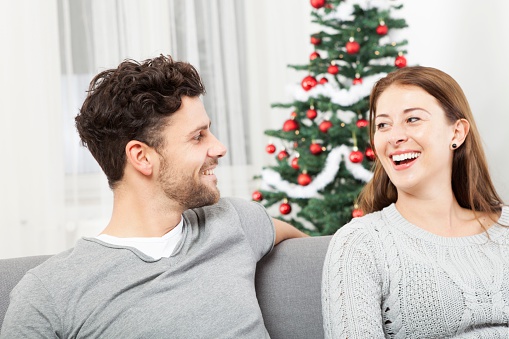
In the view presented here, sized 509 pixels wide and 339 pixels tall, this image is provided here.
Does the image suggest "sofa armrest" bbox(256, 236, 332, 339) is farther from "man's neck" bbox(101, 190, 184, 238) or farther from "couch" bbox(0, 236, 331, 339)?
"man's neck" bbox(101, 190, 184, 238)

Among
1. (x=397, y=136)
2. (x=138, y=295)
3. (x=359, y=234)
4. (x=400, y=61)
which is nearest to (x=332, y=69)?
(x=400, y=61)

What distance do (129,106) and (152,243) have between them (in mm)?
353

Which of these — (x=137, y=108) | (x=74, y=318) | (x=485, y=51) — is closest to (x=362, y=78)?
(x=485, y=51)

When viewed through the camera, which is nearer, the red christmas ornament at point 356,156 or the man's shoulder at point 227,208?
the man's shoulder at point 227,208

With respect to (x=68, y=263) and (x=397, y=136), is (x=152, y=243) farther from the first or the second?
(x=397, y=136)

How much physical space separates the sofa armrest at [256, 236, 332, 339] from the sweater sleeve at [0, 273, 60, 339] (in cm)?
57

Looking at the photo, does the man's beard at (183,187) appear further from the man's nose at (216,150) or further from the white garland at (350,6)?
the white garland at (350,6)

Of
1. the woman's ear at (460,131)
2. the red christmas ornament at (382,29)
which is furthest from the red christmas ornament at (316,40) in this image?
the woman's ear at (460,131)

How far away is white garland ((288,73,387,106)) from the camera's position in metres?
3.36

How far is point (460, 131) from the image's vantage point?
1.90m

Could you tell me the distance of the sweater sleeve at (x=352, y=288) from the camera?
5.50 ft

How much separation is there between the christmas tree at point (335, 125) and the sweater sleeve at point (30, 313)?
6.40 feet

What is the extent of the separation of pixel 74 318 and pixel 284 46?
302 centimetres

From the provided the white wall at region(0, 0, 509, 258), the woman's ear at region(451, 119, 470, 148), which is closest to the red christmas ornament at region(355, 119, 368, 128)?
the white wall at region(0, 0, 509, 258)
